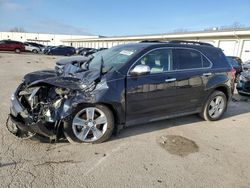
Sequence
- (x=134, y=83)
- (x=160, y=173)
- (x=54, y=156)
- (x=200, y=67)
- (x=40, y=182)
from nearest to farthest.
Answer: (x=40, y=182) < (x=160, y=173) < (x=54, y=156) < (x=134, y=83) < (x=200, y=67)

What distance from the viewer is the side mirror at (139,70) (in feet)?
14.0

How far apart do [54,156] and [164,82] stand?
7.95 feet

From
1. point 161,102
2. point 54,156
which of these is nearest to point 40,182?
point 54,156


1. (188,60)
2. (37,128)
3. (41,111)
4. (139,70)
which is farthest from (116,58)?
(37,128)

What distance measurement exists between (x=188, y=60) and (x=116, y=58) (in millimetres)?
1598

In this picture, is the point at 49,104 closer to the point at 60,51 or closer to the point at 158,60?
the point at 158,60

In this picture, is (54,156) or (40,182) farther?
(54,156)

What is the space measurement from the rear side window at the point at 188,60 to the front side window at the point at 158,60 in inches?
6.1

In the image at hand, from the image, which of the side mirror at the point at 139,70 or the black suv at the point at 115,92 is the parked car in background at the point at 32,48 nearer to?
the black suv at the point at 115,92

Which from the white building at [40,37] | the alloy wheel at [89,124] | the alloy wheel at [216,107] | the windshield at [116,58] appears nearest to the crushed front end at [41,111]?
the alloy wheel at [89,124]

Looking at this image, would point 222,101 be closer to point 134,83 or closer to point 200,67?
point 200,67

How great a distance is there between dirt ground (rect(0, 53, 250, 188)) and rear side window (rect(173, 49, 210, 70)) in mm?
1376

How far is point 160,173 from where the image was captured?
136 inches

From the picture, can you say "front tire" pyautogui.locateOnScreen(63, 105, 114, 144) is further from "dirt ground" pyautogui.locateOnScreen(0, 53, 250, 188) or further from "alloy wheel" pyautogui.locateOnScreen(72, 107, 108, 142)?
"dirt ground" pyautogui.locateOnScreen(0, 53, 250, 188)
